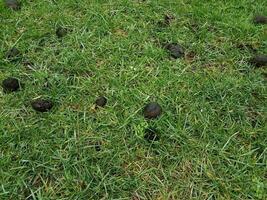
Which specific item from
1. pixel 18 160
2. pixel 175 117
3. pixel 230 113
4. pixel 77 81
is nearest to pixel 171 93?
pixel 175 117

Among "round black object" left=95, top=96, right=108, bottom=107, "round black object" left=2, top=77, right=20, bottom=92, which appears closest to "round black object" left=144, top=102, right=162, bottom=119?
"round black object" left=95, top=96, right=108, bottom=107

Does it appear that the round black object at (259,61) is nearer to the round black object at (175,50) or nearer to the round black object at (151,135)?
the round black object at (175,50)

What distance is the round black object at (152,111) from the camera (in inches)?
143

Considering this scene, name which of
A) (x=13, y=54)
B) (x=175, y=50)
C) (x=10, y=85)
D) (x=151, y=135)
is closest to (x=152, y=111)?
(x=151, y=135)

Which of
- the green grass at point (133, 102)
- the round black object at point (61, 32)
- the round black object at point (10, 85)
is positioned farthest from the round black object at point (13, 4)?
the round black object at point (10, 85)

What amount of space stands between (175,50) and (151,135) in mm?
1188

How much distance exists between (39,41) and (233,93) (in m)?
2.08

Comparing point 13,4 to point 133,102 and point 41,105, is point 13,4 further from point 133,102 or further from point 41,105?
point 133,102

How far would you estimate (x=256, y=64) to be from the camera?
169 inches

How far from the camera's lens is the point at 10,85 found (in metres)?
3.87

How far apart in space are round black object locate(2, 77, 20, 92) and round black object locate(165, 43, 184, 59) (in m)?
1.59

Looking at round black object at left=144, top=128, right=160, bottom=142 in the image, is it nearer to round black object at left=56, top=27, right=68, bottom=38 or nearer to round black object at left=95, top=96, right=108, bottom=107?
round black object at left=95, top=96, right=108, bottom=107

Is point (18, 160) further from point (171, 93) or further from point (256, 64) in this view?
point (256, 64)

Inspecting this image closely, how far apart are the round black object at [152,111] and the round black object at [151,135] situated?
0.48 feet
